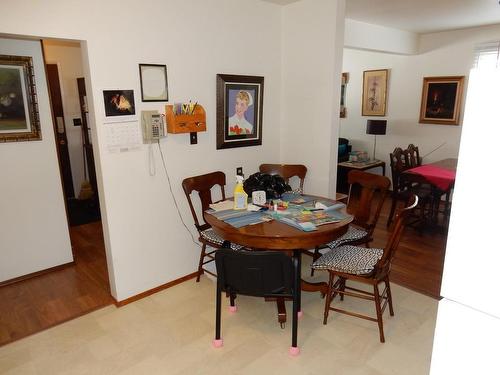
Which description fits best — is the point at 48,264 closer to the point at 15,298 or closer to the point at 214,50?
the point at 15,298

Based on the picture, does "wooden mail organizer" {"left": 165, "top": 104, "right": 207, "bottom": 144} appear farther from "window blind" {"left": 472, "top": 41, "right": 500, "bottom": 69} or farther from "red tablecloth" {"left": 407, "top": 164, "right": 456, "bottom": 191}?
"window blind" {"left": 472, "top": 41, "right": 500, "bottom": 69}

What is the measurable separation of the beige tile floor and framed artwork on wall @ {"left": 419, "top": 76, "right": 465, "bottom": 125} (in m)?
3.44

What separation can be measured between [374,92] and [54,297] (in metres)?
5.39

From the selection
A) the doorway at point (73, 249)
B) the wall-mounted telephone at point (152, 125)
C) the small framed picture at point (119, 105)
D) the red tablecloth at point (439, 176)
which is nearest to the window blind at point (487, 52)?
the red tablecloth at point (439, 176)

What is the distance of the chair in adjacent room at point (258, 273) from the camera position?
1.98m

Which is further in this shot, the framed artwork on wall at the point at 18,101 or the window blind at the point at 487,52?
the window blind at the point at 487,52

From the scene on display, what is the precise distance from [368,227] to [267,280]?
1.30 meters

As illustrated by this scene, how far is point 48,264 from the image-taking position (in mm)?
3387

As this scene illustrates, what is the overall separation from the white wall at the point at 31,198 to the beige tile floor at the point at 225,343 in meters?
1.02

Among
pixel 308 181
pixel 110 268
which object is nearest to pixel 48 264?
pixel 110 268

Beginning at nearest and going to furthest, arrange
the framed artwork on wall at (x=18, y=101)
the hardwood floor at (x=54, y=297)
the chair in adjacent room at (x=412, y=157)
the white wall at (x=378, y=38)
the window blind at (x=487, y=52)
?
the hardwood floor at (x=54, y=297)
the framed artwork on wall at (x=18, y=101)
the white wall at (x=378, y=38)
the window blind at (x=487, y=52)
the chair in adjacent room at (x=412, y=157)

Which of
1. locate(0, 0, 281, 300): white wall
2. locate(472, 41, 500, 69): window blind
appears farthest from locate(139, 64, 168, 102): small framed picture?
locate(472, 41, 500, 69): window blind

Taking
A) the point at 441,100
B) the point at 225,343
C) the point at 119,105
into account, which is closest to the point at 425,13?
the point at 441,100

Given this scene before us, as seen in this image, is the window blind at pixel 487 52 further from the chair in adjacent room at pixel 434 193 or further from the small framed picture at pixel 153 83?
the small framed picture at pixel 153 83
